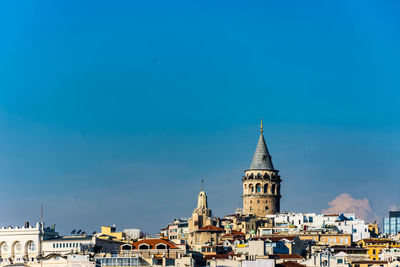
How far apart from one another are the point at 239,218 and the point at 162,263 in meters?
56.3

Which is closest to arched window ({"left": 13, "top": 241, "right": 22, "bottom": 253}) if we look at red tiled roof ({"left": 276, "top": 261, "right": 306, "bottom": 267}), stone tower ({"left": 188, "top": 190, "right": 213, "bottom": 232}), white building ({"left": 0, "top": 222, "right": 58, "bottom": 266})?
white building ({"left": 0, "top": 222, "right": 58, "bottom": 266})

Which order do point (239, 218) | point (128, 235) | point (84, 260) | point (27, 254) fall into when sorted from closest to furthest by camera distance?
point (84, 260), point (27, 254), point (128, 235), point (239, 218)

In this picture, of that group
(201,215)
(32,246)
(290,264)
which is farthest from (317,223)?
(290,264)

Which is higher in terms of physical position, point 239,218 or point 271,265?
point 239,218

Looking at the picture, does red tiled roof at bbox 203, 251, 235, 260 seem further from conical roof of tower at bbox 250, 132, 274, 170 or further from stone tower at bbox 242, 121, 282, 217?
conical roof of tower at bbox 250, 132, 274, 170

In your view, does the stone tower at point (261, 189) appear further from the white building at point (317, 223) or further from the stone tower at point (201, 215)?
the stone tower at point (201, 215)

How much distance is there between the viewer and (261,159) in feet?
523

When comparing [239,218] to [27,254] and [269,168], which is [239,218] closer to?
[269,168]

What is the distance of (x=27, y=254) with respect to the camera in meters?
118

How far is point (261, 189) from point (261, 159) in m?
5.05

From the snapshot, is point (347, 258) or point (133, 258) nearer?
point (133, 258)

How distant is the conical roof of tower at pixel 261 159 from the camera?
520 ft

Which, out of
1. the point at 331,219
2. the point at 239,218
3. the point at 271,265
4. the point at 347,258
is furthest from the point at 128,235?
the point at 271,265

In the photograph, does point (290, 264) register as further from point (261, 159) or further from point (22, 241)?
point (261, 159)
